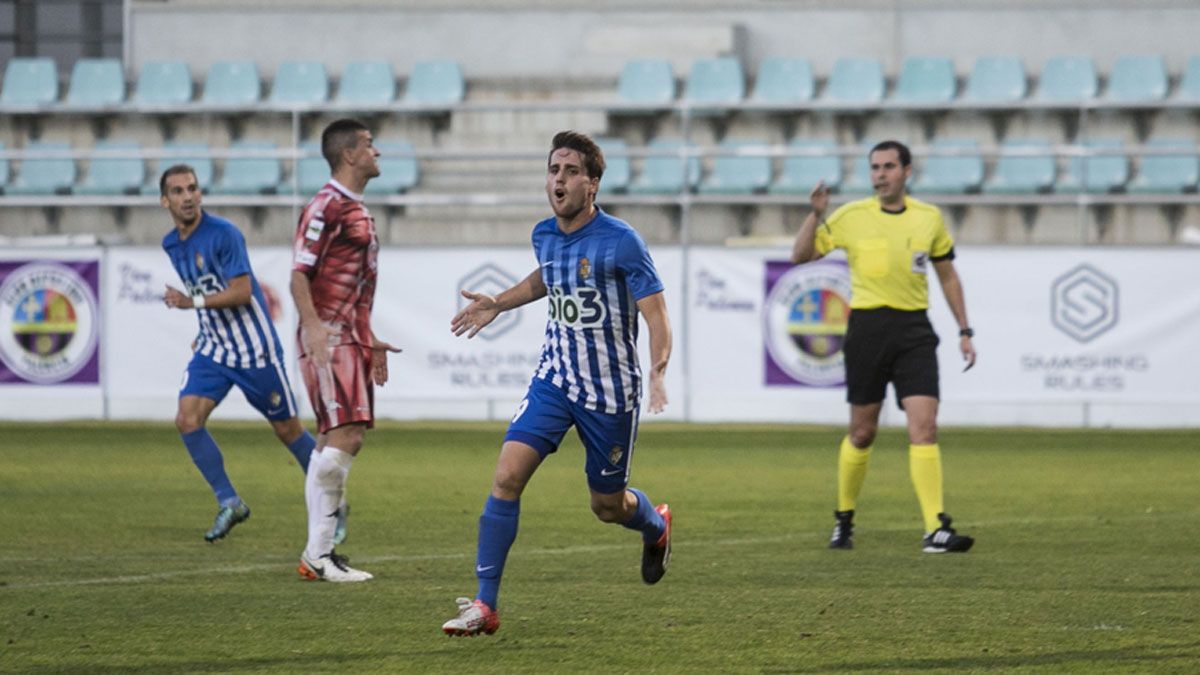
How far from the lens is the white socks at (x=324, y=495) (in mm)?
8531

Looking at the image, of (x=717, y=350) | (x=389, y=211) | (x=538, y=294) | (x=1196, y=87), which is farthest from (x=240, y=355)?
(x=1196, y=87)

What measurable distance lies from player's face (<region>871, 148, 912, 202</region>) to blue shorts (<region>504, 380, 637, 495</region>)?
315 centimetres

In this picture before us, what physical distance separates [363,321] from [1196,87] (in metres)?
15.9

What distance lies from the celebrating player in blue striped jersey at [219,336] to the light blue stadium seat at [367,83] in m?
13.4


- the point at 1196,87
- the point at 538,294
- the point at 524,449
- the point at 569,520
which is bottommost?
the point at 569,520

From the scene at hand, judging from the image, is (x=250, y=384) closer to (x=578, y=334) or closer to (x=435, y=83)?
(x=578, y=334)

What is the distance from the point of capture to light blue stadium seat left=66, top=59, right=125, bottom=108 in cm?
2427

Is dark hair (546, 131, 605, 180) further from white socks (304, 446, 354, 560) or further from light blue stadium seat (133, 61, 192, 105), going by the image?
light blue stadium seat (133, 61, 192, 105)

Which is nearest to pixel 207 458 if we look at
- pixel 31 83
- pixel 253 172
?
pixel 253 172

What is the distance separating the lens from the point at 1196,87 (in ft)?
73.2

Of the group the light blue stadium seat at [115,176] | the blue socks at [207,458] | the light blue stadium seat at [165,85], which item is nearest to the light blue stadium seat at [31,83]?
the light blue stadium seat at [165,85]

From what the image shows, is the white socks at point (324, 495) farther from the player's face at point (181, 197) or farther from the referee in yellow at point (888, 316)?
the referee in yellow at point (888, 316)

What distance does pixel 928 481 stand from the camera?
993 centimetres

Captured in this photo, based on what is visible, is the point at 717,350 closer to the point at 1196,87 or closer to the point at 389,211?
the point at 389,211
